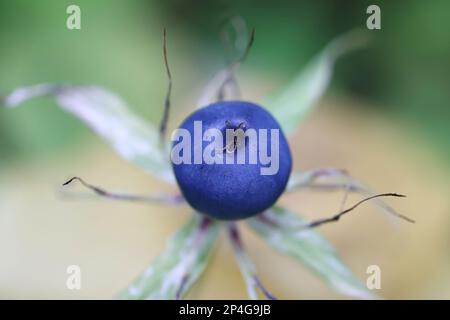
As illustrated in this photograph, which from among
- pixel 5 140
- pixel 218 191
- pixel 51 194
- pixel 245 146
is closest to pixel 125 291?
pixel 218 191

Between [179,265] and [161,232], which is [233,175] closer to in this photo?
[179,265]

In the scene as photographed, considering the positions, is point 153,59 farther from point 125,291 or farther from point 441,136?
point 125,291

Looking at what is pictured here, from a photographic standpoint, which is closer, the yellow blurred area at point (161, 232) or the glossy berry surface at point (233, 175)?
the glossy berry surface at point (233, 175)

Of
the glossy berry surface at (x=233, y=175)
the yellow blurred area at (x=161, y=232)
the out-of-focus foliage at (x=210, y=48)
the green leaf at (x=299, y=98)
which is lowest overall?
the yellow blurred area at (x=161, y=232)

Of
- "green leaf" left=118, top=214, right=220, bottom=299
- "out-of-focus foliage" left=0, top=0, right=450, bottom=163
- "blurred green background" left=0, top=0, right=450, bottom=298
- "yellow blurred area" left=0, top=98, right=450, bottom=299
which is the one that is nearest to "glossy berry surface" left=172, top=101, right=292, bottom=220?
"green leaf" left=118, top=214, right=220, bottom=299

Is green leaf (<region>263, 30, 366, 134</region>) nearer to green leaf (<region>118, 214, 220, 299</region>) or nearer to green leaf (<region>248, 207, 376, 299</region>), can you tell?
green leaf (<region>248, 207, 376, 299</region>)

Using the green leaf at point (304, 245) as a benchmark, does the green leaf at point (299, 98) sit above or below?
above

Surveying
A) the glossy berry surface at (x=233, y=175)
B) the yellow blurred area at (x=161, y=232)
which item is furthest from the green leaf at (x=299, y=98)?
the yellow blurred area at (x=161, y=232)

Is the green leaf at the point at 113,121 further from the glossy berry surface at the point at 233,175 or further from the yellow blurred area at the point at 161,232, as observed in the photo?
the yellow blurred area at the point at 161,232
